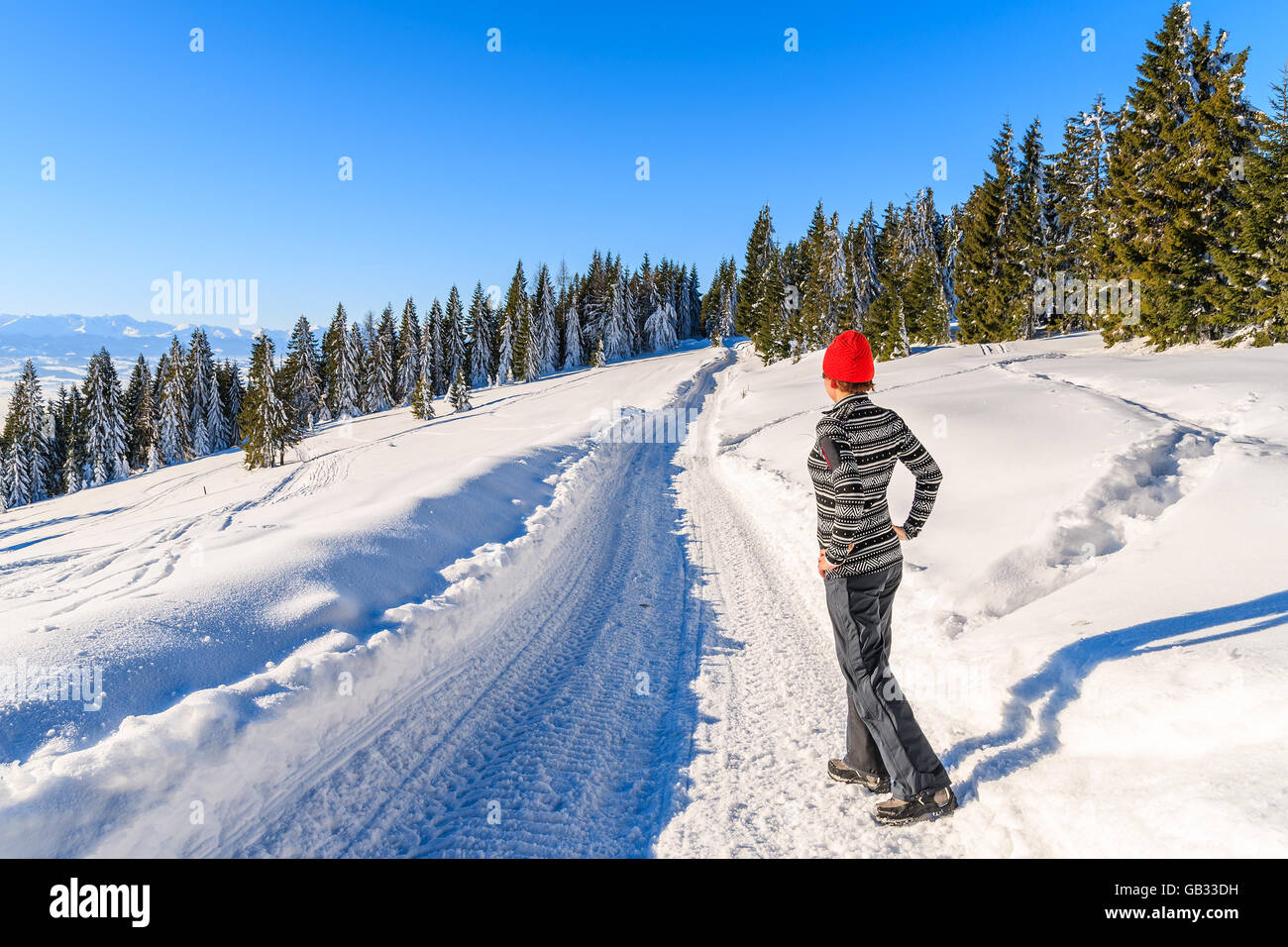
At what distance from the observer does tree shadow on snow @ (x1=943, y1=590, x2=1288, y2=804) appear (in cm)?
344

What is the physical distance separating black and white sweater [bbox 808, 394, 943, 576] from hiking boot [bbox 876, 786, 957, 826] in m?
1.23

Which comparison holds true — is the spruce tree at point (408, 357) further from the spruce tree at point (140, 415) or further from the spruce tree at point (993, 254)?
the spruce tree at point (993, 254)

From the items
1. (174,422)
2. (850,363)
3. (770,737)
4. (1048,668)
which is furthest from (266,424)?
(1048,668)

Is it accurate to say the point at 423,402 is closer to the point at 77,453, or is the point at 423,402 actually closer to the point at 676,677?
the point at 77,453

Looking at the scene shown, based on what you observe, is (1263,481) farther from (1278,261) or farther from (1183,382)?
(1278,261)

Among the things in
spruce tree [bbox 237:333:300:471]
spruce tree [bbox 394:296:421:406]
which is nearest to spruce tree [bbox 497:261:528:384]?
spruce tree [bbox 394:296:421:406]

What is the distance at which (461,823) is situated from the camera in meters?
3.29

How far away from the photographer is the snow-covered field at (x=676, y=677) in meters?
3.01

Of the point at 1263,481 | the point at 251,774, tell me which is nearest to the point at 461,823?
the point at 251,774

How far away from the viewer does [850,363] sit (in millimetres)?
3309

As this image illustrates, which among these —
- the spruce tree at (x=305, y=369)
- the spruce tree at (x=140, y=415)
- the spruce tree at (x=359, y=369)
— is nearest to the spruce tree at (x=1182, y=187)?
the spruce tree at (x=305, y=369)

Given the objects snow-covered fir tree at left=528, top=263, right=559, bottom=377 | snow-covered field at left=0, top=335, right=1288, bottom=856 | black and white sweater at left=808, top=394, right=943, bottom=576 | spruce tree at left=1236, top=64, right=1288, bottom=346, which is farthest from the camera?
snow-covered fir tree at left=528, top=263, right=559, bottom=377

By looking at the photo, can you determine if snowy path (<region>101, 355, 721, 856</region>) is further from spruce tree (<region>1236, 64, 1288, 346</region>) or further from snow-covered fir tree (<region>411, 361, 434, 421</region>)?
snow-covered fir tree (<region>411, 361, 434, 421</region>)

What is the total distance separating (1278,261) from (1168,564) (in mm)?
21327
